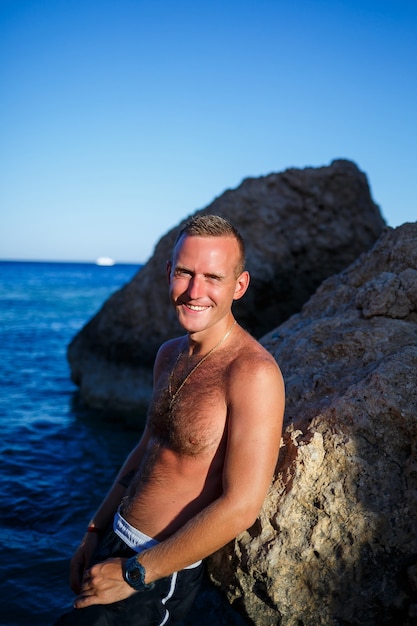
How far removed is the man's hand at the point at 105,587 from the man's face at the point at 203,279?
41.0 inches

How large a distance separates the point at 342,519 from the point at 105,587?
38.7 inches

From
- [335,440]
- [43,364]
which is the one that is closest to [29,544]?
[335,440]

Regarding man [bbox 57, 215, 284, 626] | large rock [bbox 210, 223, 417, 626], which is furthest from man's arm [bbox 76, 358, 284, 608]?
large rock [bbox 210, 223, 417, 626]

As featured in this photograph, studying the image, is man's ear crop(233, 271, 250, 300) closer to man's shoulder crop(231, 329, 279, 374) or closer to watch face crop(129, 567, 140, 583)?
man's shoulder crop(231, 329, 279, 374)

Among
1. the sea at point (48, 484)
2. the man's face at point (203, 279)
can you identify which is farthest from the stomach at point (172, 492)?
the man's face at point (203, 279)

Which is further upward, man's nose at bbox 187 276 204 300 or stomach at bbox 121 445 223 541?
man's nose at bbox 187 276 204 300

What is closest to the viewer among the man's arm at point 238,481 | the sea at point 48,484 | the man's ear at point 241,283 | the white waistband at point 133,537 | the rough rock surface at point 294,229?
the man's arm at point 238,481

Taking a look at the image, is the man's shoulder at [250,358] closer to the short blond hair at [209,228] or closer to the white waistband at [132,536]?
the short blond hair at [209,228]

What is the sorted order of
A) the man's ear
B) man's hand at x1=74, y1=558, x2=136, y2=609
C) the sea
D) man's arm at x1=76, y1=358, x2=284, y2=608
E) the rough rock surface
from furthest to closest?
1. the rough rock surface
2. the sea
3. the man's ear
4. man's hand at x1=74, y1=558, x2=136, y2=609
5. man's arm at x1=76, y1=358, x2=284, y2=608

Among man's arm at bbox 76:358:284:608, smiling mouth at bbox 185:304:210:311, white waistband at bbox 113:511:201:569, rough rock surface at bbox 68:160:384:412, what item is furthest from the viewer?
rough rock surface at bbox 68:160:384:412

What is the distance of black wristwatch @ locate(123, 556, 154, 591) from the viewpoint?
2.14 metres

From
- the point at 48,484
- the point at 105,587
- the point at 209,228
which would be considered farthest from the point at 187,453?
the point at 48,484

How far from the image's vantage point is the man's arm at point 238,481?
6.81 feet

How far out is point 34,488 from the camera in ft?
17.9
